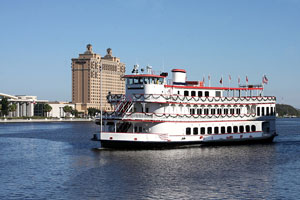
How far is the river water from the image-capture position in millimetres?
32656

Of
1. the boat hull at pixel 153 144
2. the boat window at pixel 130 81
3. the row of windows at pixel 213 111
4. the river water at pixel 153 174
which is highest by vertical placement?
the boat window at pixel 130 81

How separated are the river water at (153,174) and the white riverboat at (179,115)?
1975 millimetres

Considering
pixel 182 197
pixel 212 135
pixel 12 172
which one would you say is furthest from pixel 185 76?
pixel 182 197

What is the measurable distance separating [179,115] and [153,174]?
18345mm

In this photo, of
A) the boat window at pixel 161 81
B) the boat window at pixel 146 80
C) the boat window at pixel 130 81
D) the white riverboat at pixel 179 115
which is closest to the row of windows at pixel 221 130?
the white riverboat at pixel 179 115

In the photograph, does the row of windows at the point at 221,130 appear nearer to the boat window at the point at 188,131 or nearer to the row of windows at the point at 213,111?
the boat window at the point at 188,131

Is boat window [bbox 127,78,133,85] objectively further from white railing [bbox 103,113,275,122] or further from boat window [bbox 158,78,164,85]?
white railing [bbox 103,113,275,122]

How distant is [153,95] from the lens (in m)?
55.7

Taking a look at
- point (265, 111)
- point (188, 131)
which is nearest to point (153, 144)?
point (188, 131)

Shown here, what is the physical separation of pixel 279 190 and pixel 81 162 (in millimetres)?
21682

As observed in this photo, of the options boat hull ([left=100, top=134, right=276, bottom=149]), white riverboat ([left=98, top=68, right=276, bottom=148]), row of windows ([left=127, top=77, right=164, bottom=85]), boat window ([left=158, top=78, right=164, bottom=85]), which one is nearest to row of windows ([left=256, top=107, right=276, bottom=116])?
white riverboat ([left=98, top=68, right=276, bottom=148])

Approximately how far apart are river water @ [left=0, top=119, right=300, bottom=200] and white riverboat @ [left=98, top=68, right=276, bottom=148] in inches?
77.8

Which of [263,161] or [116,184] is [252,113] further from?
[116,184]

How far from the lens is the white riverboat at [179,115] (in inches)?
2140
